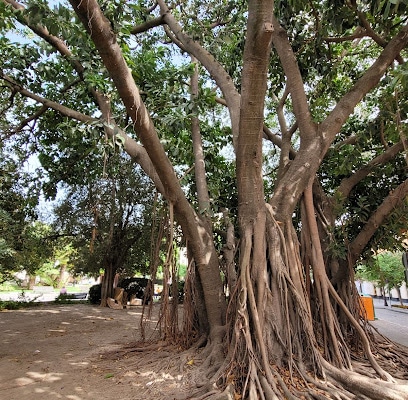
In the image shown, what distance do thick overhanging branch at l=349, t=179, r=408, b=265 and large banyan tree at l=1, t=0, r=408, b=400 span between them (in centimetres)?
2

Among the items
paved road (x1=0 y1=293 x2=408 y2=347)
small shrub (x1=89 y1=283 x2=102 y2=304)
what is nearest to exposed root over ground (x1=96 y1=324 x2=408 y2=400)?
paved road (x1=0 y1=293 x2=408 y2=347)

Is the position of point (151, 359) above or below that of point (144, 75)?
below

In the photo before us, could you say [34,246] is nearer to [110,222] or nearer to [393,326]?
[110,222]

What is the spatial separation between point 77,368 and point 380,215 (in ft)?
14.2

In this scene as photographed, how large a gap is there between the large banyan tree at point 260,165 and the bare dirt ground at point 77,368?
1.89ft

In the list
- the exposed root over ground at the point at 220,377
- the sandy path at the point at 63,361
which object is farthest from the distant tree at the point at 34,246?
the exposed root over ground at the point at 220,377

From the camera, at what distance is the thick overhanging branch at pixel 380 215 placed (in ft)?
14.6

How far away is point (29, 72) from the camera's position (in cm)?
558

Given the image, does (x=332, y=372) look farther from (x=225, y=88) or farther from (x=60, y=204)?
(x=60, y=204)

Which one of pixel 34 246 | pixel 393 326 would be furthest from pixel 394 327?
pixel 34 246

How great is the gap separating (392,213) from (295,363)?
2545 millimetres

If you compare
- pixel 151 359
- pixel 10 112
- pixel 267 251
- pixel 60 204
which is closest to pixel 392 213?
pixel 267 251

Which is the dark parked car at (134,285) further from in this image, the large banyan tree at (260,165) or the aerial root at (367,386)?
the aerial root at (367,386)

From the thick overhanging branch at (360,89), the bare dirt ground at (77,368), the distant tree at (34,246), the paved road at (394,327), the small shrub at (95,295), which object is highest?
the thick overhanging branch at (360,89)
